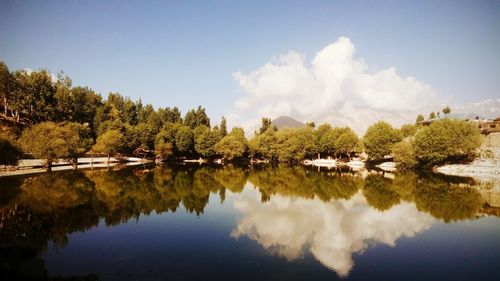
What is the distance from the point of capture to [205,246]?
28.6m

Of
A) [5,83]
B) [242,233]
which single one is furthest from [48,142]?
[242,233]

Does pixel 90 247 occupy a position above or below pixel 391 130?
below

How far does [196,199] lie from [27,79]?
3248 inches

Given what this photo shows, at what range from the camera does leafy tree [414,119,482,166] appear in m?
90.6

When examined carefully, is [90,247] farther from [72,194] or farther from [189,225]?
[72,194]

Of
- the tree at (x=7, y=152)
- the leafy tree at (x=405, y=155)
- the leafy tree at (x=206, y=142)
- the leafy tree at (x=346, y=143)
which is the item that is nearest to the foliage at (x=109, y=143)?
the leafy tree at (x=206, y=142)

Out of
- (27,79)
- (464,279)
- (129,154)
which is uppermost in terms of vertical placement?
(27,79)

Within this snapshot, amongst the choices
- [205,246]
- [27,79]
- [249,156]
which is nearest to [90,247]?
[205,246]

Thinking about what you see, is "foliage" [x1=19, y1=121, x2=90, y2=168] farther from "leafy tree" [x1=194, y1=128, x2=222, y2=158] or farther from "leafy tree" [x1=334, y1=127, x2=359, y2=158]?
"leafy tree" [x1=334, y1=127, x2=359, y2=158]

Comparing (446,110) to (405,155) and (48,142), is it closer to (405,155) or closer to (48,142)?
(405,155)

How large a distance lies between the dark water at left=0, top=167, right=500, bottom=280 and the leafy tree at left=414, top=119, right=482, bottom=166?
114ft

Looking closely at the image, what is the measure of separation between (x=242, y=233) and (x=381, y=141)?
92.3 m

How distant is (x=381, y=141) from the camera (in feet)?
370

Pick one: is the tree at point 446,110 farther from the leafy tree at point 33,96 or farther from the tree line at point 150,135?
the leafy tree at point 33,96
